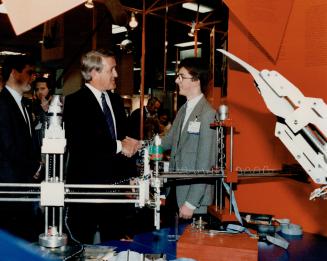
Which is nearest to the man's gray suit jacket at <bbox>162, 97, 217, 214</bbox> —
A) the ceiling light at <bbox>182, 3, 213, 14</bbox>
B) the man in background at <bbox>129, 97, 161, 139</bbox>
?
the man in background at <bbox>129, 97, 161, 139</bbox>

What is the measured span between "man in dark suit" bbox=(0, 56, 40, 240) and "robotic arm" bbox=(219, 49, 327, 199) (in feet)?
5.81

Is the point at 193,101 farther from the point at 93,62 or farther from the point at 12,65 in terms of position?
the point at 12,65

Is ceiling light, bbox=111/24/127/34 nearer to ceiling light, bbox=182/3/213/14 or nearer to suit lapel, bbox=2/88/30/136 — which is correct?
ceiling light, bbox=182/3/213/14

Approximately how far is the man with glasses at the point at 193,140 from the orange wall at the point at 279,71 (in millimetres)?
195

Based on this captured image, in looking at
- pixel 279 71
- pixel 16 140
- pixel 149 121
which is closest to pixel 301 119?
pixel 279 71

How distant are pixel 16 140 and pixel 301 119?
202 centimetres

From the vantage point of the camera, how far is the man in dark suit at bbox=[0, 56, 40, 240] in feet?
8.52

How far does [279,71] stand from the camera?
2.00 meters

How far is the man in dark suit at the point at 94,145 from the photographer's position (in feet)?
7.39

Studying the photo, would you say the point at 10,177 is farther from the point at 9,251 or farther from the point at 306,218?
the point at 9,251

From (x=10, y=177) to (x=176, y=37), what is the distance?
628 centimetres

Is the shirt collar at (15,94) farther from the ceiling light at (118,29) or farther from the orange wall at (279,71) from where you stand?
the ceiling light at (118,29)

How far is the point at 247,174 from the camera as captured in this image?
1.60m

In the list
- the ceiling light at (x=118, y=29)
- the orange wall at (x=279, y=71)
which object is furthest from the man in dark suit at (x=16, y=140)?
the ceiling light at (x=118, y=29)
